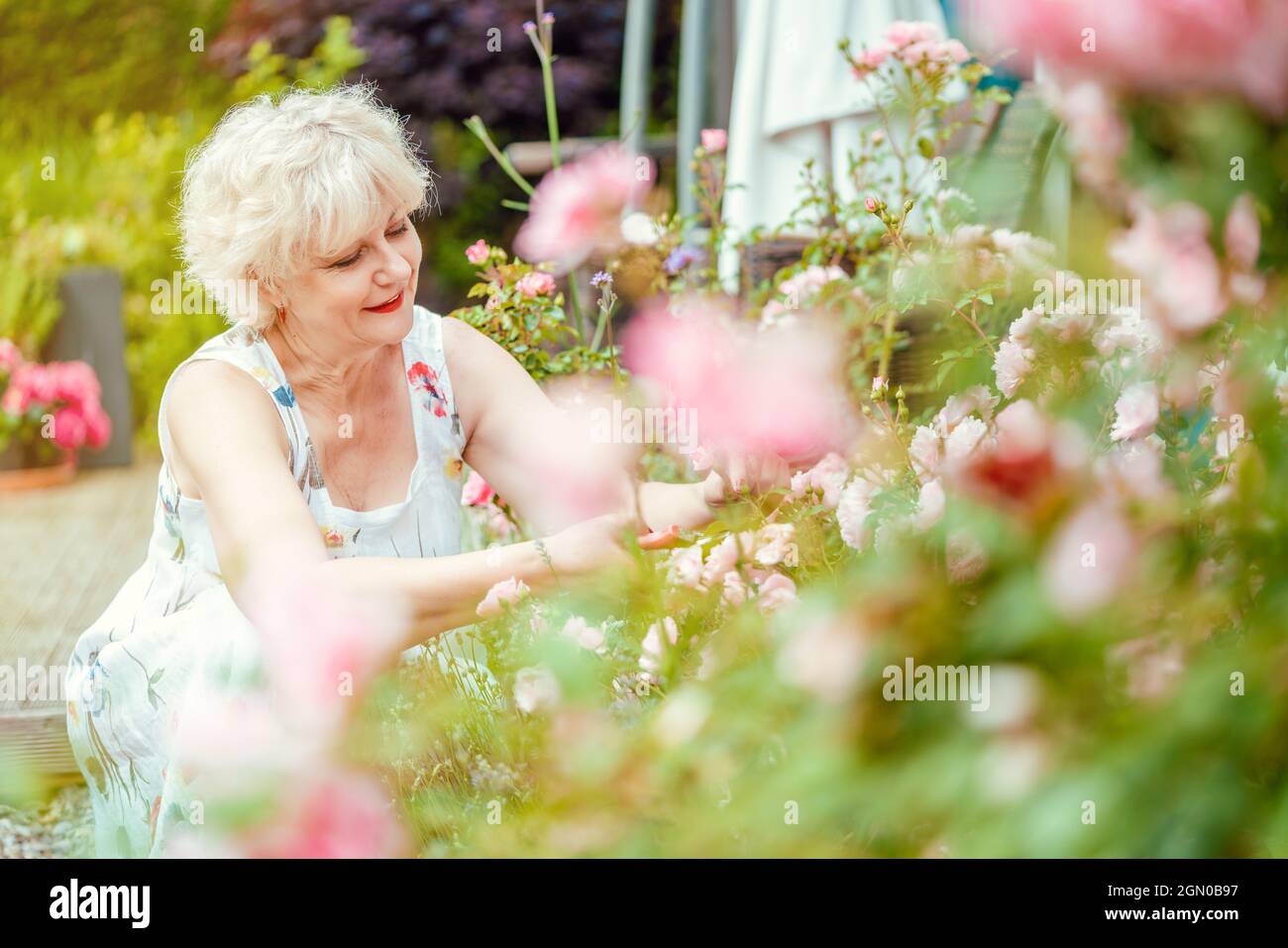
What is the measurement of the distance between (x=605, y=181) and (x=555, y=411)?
104 centimetres

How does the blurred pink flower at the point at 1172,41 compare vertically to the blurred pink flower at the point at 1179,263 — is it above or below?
above

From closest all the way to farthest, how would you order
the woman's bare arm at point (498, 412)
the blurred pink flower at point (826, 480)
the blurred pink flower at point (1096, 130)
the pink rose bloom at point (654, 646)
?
the blurred pink flower at point (1096, 130) < the pink rose bloom at point (654, 646) < the blurred pink flower at point (826, 480) < the woman's bare arm at point (498, 412)

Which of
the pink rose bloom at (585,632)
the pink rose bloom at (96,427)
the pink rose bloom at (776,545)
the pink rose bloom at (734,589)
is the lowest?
the pink rose bloom at (96,427)

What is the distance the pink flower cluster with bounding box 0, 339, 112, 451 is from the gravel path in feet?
9.79

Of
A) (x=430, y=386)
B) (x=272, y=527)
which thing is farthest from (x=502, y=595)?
(x=430, y=386)

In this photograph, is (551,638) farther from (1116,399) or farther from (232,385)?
(232,385)

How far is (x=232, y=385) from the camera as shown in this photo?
84.6 inches

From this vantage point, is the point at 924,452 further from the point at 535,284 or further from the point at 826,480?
the point at 535,284

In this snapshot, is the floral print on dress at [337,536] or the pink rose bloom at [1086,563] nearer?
the pink rose bloom at [1086,563]

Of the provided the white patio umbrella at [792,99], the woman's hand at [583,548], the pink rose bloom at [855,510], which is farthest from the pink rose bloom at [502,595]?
the white patio umbrella at [792,99]

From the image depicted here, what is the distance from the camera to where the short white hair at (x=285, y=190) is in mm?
2082

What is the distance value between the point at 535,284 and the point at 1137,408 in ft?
4.57

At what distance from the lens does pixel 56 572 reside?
13.5 feet

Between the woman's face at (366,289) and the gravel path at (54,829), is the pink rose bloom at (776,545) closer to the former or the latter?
the woman's face at (366,289)
